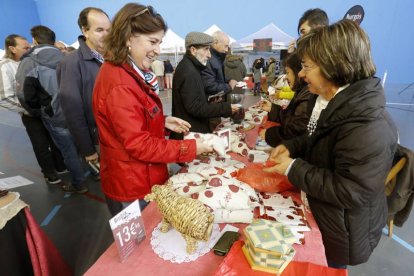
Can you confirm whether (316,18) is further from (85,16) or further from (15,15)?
(15,15)

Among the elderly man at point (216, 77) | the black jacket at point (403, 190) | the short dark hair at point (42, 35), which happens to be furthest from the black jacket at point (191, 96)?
the short dark hair at point (42, 35)

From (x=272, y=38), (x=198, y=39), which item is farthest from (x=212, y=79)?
(x=272, y=38)

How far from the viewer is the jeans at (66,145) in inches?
108

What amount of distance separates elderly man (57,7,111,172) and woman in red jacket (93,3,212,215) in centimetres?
90

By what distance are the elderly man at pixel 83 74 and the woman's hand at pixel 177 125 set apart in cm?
86

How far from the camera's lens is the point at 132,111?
1038 millimetres

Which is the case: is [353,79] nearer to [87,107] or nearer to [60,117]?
[87,107]

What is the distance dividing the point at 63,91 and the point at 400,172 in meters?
2.31

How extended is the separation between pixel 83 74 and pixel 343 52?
1.89 metres

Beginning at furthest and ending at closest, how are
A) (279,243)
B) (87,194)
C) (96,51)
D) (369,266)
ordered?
(87,194) → (96,51) → (369,266) → (279,243)

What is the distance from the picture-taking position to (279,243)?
0.77 metres

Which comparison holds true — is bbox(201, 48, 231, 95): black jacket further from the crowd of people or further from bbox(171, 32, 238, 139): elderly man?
the crowd of people

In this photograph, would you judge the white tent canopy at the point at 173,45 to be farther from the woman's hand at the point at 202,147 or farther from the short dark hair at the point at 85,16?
the woman's hand at the point at 202,147

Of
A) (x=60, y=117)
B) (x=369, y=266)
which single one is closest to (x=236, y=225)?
(x=369, y=266)
